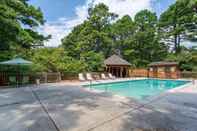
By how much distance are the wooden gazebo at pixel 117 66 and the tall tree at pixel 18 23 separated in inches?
396

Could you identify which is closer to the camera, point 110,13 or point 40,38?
point 40,38

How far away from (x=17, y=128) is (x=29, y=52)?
13085mm

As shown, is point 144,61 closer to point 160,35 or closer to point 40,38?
point 160,35

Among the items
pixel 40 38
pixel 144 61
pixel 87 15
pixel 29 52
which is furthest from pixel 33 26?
pixel 144 61

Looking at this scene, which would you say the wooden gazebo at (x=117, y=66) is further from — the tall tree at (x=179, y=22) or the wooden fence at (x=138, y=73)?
the tall tree at (x=179, y=22)

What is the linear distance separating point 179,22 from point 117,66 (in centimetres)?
1584

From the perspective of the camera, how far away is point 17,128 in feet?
12.2

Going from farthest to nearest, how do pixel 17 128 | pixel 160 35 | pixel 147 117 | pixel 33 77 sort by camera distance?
pixel 160 35 → pixel 33 77 → pixel 147 117 → pixel 17 128

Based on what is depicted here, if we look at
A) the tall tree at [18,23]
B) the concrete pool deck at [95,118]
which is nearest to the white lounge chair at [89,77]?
the tall tree at [18,23]

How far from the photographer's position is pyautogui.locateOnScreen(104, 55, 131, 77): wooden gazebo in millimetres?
23375

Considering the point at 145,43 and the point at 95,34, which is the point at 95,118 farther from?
the point at 145,43

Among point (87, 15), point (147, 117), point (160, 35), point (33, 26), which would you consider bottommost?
point (147, 117)

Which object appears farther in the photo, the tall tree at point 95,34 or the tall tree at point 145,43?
the tall tree at point 145,43

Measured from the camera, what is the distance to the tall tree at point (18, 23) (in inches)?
448
